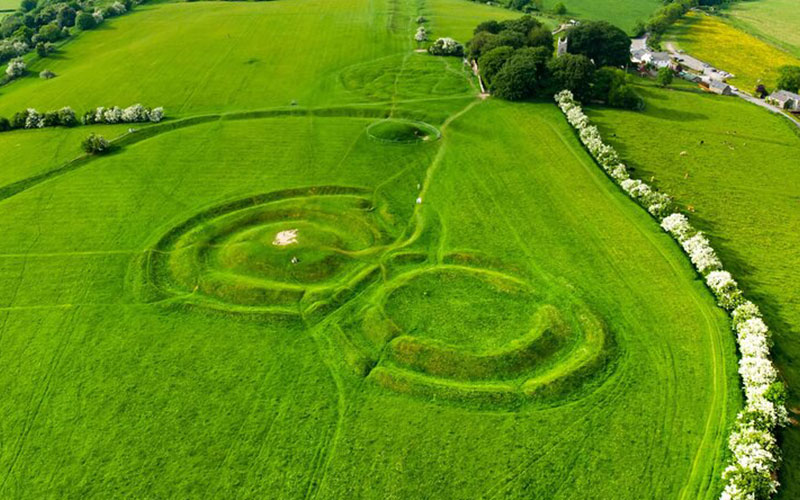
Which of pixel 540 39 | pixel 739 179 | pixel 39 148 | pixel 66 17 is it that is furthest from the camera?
pixel 66 17

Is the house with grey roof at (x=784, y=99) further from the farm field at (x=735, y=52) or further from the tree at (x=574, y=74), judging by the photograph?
the tree at (x=574, y=74)

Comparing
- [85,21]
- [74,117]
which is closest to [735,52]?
[74,117]

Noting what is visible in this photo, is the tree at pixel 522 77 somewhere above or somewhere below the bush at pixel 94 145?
above

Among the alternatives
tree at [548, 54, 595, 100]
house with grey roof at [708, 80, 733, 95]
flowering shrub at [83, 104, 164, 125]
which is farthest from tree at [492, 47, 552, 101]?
flowering shrub at [83, 104, 164, 125]

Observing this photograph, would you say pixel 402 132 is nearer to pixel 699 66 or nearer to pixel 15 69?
pixel 699 66

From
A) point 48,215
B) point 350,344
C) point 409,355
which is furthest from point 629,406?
point 48,215

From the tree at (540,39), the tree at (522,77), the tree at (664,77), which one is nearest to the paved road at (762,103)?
the tree at (664,77)

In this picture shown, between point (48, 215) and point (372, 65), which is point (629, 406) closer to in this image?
point (48, 215)
